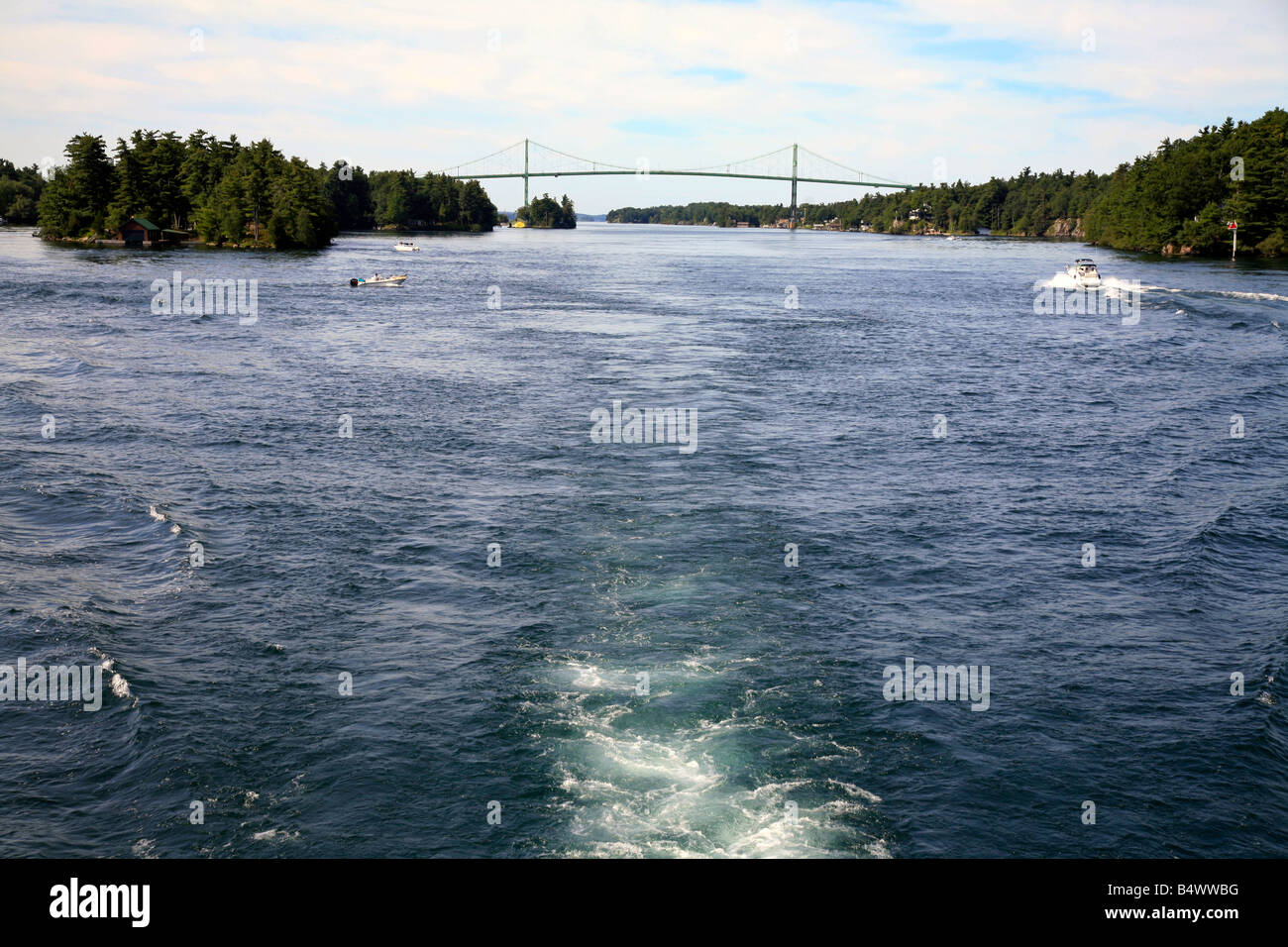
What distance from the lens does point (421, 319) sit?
240 ft

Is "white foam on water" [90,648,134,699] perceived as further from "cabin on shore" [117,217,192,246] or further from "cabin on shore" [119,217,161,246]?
"cabin on shore" [119,217,161,246]

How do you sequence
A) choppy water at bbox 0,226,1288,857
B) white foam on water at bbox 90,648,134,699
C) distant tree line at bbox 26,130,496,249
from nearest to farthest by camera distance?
choppy water at bbox 0,226,1288,857 → white foam on water at bbox 90,648,134,699 → distant tree line at bbox 26,130,496,249

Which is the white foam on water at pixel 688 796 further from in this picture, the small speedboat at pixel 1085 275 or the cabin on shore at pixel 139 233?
the cabin on shore at pixel 139 233

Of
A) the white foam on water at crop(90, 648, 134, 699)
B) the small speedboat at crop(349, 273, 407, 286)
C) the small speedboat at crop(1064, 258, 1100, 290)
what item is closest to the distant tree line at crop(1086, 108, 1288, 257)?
the small speedboat at crop(1064, 258, 1100, 290)

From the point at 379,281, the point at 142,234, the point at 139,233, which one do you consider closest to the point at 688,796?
the point at 379,281

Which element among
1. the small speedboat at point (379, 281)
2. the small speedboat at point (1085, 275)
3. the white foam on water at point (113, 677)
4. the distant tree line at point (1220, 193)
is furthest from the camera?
the distant tree line at point (1220, 193)

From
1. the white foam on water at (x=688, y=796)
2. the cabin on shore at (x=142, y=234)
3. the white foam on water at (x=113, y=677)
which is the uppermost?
the cabin on shore at (x=142, y=234)

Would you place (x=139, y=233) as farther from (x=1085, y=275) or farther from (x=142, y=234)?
(x=1085, y=275)

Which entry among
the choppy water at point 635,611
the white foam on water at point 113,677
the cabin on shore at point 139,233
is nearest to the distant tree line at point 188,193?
the cabin on shore at point 139,233

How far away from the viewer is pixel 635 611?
22.7 meters

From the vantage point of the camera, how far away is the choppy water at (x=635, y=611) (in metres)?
15.8

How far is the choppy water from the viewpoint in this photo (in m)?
15.8

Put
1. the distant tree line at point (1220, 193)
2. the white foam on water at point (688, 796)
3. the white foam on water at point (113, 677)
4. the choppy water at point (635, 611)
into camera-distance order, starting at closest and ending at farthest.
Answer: the white foam on water at point (688, 796) < the choppy water at point (635, 611) < the white foam on water at point (113, 677) < the distant tree line at point (1220, 193)
